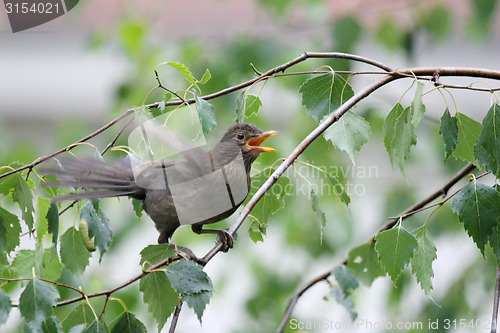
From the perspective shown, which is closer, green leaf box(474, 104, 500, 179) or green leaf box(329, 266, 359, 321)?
green leaf box(474, 104, 500, 179)

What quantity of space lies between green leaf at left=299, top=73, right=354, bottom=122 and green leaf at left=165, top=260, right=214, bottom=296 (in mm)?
718

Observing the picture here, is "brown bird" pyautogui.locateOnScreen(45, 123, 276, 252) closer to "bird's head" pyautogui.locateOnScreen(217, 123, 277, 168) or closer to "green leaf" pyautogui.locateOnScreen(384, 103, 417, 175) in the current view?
"bird's head" pyautogui.locateOnScreen(217, 123, 277, 168)

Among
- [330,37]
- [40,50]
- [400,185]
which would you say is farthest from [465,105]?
[40,50]

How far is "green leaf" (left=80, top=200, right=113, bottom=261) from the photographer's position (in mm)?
2328

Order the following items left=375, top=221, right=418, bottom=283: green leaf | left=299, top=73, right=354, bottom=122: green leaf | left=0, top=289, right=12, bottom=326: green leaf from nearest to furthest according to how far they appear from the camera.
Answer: left=0, top=289, right=12, bottom=326: green leaf, left=375, top=221, right=418, bottom=283: green leaf, left=299, top=73, right=354, bottom=122: green leaf

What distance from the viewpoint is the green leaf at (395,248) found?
7.11 feet

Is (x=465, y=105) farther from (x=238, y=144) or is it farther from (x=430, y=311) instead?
(x=238, y=144)

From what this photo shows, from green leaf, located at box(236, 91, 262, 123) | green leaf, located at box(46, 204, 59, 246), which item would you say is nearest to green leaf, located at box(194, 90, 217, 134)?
green leaf, located at box(236, 91, 262, 123)

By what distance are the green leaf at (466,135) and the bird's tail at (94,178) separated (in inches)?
48.2

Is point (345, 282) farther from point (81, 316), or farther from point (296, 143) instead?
point (296, 143)

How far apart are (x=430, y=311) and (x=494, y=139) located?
2.40m

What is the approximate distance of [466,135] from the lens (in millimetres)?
2254

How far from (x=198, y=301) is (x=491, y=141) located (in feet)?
3.32

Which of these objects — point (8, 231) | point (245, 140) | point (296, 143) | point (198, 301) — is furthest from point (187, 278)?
point (296, 143)
